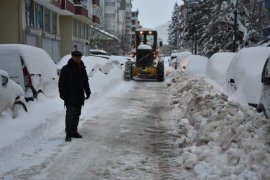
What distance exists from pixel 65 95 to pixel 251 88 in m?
3.67

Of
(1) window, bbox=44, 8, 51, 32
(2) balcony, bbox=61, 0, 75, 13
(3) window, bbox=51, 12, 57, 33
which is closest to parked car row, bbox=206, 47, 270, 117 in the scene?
(1) window, bbox=44, 8, 51, 32

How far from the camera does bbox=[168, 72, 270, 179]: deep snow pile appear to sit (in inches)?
227

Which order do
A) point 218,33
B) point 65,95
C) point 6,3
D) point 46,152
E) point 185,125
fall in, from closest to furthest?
point 46,152, point 65,95, point 185,125, point 6,3, point 218,33

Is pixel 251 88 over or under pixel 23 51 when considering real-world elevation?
under

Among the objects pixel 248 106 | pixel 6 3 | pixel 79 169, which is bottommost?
pixel 79 169

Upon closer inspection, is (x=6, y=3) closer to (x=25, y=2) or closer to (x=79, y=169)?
(x=25, y=2)

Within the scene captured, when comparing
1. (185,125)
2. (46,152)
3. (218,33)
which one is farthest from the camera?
(218,33)

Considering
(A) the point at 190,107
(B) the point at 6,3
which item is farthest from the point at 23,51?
(B) the point at 6,3

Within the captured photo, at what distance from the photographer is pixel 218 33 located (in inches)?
1444

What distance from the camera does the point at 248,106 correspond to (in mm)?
8828

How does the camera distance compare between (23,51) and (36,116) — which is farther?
(23,51)

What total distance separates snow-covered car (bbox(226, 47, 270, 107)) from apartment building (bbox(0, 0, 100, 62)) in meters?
17.0

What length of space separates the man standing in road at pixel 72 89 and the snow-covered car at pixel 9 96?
1.33m

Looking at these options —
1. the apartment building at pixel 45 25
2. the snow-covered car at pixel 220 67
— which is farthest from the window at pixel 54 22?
the snow-covered car at pixel 220 67
